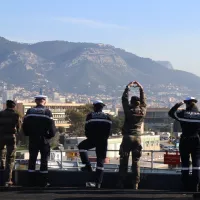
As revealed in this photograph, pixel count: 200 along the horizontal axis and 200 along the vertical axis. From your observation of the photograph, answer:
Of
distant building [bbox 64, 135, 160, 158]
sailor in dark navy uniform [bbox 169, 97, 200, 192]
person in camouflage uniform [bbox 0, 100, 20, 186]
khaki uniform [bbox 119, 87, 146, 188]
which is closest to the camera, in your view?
sailor in dark navy uniform [bbox 169, 97, 200, 192]

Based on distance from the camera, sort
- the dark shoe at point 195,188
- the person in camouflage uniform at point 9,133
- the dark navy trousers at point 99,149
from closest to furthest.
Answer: the dark shoe at point 195,188, the dark navy trousers at point 99,149, the person in camouflage uniform at point 9,133

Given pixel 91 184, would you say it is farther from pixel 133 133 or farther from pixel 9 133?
pixel 9 133

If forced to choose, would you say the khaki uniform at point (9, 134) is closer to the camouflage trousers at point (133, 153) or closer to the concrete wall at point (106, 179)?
the concrete wall at point (106, 179)

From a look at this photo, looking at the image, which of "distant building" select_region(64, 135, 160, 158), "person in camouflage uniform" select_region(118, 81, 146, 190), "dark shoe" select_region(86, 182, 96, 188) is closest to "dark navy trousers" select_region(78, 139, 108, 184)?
"dark shoe" select_region(86, 182, 96, 188)

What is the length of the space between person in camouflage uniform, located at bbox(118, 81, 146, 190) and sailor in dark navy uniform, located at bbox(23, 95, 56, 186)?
1314 mm

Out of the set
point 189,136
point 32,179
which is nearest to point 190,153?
point 189,136

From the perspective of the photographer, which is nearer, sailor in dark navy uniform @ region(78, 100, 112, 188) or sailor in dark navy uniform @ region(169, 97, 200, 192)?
sailor in dark navy uniform @ region(169, 97, 200, 192)

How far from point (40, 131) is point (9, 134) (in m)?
0.63

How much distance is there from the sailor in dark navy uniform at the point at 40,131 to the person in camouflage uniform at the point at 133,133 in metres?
1.31

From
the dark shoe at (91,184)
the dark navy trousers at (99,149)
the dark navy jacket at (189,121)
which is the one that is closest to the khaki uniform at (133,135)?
the dark navy trousers at (99,149)

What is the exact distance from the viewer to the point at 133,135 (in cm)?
970

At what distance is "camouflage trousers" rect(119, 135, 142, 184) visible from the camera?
31.8ft

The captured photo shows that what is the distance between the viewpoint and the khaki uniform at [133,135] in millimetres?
9664

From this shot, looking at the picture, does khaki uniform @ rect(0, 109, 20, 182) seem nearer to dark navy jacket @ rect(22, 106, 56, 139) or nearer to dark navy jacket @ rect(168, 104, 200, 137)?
dark navy jacket @ rect(22, 106, 56, 139)
